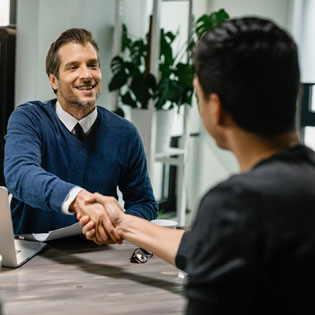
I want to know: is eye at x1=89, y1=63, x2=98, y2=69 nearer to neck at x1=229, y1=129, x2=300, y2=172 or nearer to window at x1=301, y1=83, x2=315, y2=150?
neck at x1=229, y1=129, x2=300, y2=172

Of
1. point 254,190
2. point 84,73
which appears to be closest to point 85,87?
point 84,73

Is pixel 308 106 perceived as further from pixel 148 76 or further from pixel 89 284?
pixel 89 284

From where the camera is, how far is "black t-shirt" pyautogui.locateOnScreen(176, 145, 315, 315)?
2.45 feet

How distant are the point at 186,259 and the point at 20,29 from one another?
7.08ft

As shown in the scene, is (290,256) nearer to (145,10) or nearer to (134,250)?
(134,250)

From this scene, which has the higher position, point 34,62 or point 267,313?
point 34,62

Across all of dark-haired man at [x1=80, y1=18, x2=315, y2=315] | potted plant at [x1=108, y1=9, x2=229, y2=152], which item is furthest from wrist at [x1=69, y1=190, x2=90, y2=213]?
potted plant at [x1=108, y1=9, x2=229, y2=152]

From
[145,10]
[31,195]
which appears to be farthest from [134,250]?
[145,10]

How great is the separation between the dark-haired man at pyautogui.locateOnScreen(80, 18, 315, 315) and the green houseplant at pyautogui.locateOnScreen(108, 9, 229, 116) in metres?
2.61

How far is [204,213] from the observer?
2.65ft

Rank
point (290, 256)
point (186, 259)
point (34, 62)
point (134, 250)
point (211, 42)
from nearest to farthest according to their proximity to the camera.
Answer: point (290, 256) → point (211, 42) → point (186, 259) → point (134, 250) → point (34, 62)

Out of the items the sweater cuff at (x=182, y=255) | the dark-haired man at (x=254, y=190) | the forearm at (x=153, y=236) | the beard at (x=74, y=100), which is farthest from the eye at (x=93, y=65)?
the dark-haired man at (x=254, y=190)

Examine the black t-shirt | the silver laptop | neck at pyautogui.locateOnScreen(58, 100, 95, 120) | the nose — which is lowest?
the silver laptop

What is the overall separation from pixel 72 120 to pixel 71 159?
0.14 meters
